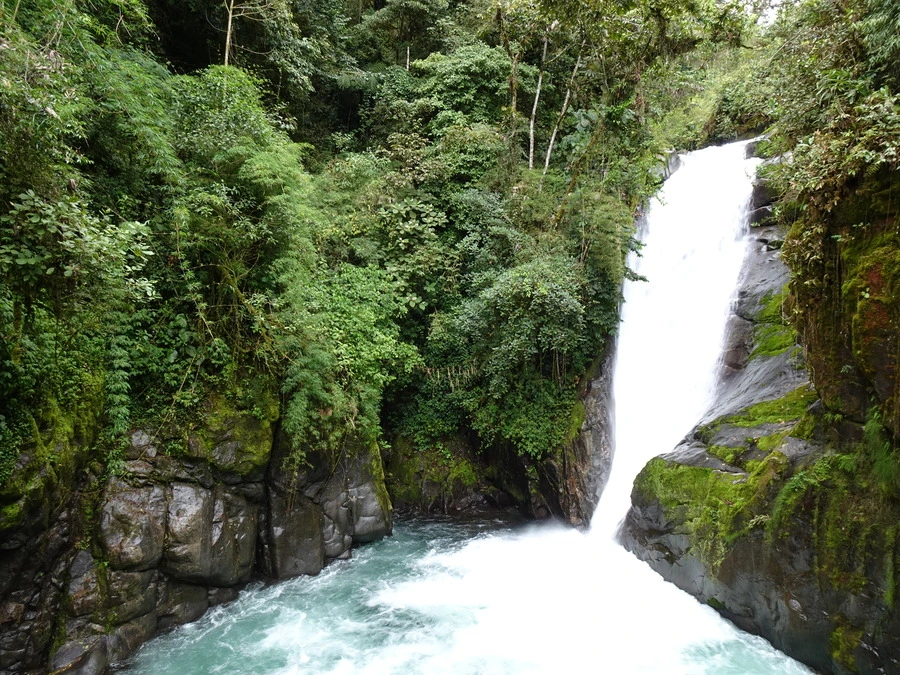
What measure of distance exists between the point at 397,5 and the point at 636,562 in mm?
16465

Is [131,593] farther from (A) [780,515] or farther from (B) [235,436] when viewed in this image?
(A) [780,515]

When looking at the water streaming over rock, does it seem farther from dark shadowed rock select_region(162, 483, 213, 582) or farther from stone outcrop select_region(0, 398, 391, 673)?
dark shadowed rock select_region(162, 483, 213, 582)

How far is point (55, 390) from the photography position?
5.50 meters

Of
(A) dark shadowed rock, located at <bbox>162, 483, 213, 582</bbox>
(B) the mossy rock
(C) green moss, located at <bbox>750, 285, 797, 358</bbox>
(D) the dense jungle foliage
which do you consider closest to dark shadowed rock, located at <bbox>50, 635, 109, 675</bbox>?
(A) dark shadowed rock, located at <bbox>162, 483, 213, 582</bbox>

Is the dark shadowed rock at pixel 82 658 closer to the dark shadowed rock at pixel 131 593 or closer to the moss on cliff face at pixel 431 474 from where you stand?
the dark shadowed rock at pixel 131 593

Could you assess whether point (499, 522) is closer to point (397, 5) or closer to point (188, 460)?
point (188, 460)

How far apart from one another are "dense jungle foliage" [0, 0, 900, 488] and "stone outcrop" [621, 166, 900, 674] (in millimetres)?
2633

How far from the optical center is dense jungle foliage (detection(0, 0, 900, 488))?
493 cm

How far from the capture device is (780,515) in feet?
18.1

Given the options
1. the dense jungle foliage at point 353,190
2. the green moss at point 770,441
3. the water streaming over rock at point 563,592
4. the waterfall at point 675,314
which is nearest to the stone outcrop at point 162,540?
the water streaming over rock at point 563,592

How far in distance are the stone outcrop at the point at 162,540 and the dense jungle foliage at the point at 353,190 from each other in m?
0.50

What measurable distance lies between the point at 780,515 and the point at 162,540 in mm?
7261

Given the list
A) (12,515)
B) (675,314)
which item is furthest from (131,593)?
(675,314)

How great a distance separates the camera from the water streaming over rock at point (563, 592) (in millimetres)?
5762
